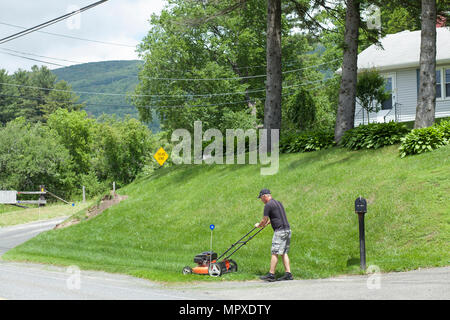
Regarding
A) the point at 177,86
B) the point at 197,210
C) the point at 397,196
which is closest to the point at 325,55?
the point at 177,86

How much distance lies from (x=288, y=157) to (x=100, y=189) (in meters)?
49.6

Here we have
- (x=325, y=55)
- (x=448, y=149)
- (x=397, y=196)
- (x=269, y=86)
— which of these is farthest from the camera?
(x=325, y=55)

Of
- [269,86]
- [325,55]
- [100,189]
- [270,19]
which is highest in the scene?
[325,55]

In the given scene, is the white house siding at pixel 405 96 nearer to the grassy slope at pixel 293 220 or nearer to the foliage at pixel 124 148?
the grassy slope at pixel 293 220

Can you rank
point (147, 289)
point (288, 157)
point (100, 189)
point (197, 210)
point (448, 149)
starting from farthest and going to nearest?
point (100, 189) < point (288, 157) < point (197, 210) < point (448, 149) < point (147, 289)

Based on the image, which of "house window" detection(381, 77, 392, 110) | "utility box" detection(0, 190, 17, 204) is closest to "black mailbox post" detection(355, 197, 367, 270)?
"house window" detection(381, 77, 392, 110)

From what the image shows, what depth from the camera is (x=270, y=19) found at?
23250 mm

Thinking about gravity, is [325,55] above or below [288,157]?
above

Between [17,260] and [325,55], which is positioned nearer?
[17,260]

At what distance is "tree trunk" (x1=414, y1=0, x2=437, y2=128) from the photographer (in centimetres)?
1770

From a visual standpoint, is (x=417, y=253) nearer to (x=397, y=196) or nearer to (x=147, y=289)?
(x=397, y=196)

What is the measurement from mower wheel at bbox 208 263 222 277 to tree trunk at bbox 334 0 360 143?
37.4ft

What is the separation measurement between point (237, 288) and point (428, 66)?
12.0m

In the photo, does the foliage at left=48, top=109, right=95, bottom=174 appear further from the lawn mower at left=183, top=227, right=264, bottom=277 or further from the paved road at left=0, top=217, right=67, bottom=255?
the lawn mower at left=183, top=227, right=264, bottom=277
